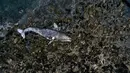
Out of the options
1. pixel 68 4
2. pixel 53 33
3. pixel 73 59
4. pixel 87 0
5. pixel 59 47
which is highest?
pixel 68 4

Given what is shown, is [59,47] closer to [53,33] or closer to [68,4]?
[53,33]

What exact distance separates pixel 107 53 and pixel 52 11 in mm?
2660

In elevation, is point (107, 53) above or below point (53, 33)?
below

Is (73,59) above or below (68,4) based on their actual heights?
below

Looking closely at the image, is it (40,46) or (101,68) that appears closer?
(101,68)

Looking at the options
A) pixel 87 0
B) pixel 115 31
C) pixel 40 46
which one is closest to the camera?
pixel 115 31

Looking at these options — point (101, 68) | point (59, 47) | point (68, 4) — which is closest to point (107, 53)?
point (101, 68)

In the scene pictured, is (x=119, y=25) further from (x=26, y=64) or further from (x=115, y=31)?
(x=26, y=64)

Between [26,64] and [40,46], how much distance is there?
63cm

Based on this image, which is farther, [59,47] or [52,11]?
[52,11]

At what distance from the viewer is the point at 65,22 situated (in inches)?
266

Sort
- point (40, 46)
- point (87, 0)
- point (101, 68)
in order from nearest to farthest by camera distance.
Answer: point (101, 68) → point (40, 46) → point (87, 0)

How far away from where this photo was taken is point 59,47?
584 centimetres

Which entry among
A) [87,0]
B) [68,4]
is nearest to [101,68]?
[87,0]
